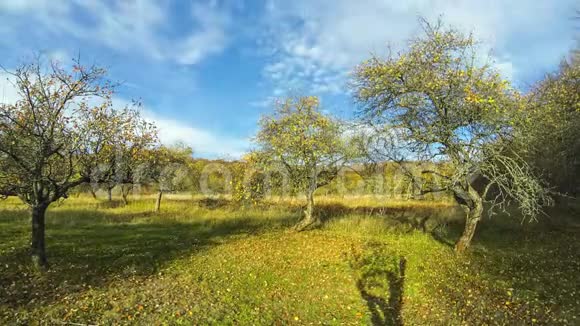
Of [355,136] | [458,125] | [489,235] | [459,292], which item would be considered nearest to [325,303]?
[459,292]

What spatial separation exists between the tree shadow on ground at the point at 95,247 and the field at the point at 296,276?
66mm

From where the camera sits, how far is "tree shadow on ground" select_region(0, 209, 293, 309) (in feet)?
35.9

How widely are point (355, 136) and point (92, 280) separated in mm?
12322

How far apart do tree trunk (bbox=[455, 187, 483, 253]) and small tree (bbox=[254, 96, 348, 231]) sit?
20.9 feet

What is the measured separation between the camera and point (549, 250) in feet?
52.8

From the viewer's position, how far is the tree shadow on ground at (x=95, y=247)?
1095 cm

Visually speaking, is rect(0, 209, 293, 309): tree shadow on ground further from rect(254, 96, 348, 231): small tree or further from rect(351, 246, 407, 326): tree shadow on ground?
rect(351, 246, 407, 326): tree shadow on ground

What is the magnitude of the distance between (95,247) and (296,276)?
364 inches

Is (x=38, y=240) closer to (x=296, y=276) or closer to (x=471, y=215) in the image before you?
(x=296, y=276)

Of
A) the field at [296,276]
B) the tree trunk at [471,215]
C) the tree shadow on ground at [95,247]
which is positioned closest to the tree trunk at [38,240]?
the tree shadow on ground at [95,247]

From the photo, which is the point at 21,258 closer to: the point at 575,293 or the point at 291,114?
the point at 291,114

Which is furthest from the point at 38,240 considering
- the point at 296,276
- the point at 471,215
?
the point at 471,215

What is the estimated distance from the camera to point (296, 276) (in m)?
13.1

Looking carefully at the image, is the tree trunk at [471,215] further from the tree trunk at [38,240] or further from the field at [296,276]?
the tree trunk at [38,240]
